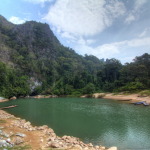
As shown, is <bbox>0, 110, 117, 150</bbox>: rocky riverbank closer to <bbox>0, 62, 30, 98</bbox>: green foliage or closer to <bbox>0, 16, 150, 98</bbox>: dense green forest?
<bbox>0, 16, 150, 98</bbox>: dense green forest

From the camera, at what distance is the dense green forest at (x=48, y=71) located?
2116 inches

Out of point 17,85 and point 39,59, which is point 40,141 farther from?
point 39,59

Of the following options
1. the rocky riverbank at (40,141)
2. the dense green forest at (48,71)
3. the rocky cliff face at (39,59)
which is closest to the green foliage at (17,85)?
the dense green forest at (48,71)

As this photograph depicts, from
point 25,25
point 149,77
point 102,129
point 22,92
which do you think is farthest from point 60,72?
point 102,129

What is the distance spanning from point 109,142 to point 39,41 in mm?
97107

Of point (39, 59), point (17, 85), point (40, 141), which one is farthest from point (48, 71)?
point (40, 141)

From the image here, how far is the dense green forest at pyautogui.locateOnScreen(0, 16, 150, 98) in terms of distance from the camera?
176ft

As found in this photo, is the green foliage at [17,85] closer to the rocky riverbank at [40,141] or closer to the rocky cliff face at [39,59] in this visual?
the rocky cliff face at [39,59]

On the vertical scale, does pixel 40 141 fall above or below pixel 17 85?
below

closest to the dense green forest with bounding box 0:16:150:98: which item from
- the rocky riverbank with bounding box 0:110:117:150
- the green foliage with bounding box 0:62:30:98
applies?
the green foliage with bounding box 0:62:30:98

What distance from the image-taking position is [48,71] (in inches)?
3268

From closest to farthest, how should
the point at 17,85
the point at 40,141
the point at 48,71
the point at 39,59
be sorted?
1. the point at 40,141
2. the point at 17,85
3. the point at 48,71
4. the point at 39,59

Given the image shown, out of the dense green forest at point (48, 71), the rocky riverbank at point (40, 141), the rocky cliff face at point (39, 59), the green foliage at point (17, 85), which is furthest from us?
the rocky cliff face at point (39, 59)

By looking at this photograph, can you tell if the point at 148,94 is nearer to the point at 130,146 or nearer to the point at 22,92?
the point at 130,146
